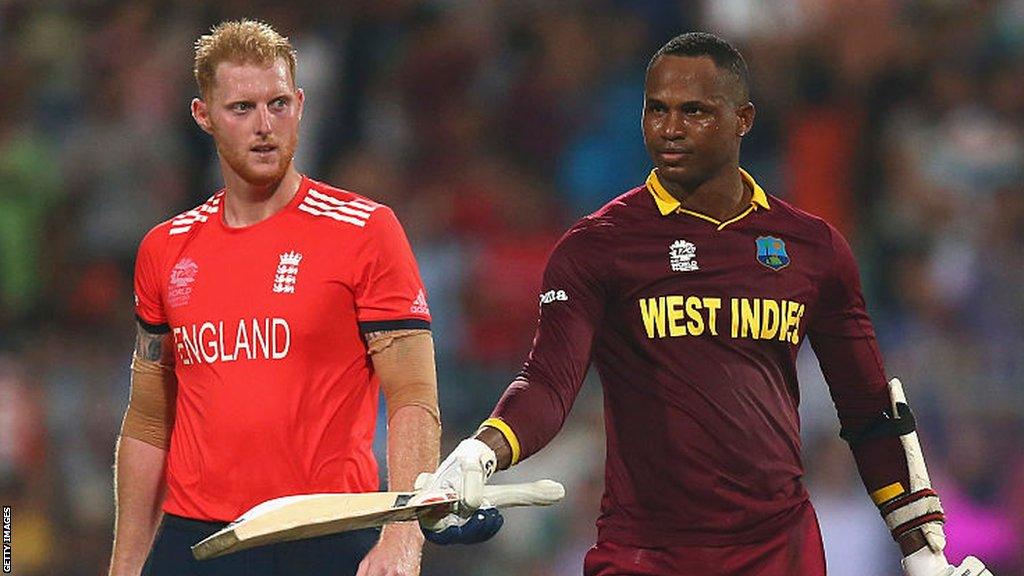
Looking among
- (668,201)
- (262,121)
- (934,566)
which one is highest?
(262,121)

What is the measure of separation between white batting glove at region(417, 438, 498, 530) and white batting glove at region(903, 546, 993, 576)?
1.64 metres

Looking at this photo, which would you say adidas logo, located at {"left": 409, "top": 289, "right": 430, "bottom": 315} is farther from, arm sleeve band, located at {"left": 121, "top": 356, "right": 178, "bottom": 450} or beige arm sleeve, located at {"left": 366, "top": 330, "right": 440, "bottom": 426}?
arm sleeve band, located at {"left": 121, "top": 356, "right": 178, "bottom": 450}

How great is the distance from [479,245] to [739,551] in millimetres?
5442

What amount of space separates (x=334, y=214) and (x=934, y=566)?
6.51ft

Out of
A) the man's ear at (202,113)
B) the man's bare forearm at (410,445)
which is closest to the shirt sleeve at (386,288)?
the man's bare forearm at (410,445)

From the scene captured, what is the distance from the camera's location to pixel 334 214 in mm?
5551

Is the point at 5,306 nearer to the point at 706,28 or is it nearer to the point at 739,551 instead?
the point at 706,28

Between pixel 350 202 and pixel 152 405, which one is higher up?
pixel 350 202

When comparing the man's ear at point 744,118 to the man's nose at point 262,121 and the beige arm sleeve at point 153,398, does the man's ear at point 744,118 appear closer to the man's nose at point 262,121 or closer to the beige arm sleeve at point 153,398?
the man's nose at point 262,121

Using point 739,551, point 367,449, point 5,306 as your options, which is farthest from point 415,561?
point 5,306

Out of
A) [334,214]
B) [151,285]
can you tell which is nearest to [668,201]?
[334,214]

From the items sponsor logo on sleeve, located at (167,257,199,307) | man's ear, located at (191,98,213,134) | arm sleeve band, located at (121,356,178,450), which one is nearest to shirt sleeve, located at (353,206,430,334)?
sponsor logo on sleeve, located at (167,257,199,307)

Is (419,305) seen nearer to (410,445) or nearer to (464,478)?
(410,445)

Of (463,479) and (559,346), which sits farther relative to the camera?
(559,346)
